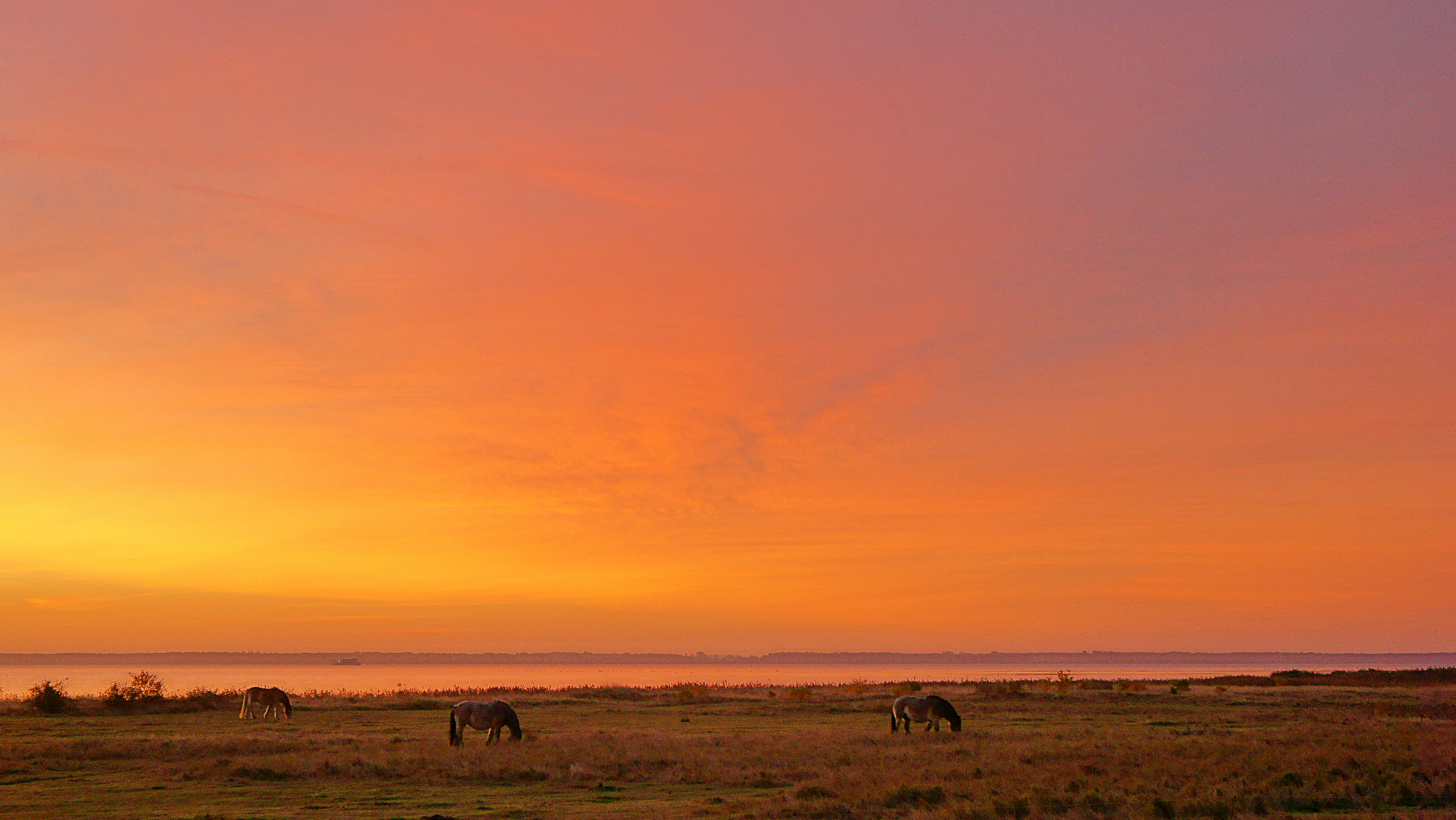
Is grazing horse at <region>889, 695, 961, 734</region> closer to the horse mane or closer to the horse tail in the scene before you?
the horse mane

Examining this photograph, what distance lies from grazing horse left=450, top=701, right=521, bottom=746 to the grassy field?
0.80m

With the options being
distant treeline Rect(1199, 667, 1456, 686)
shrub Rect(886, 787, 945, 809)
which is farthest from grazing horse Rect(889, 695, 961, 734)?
distant treeline Rect(1199, 667, 1456, 686)

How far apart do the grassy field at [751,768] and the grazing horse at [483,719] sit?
80cm

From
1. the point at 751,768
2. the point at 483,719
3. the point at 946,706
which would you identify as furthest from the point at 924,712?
the point at 483,719

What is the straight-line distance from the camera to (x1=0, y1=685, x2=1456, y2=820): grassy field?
70.0 ft

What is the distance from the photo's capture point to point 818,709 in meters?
52.4

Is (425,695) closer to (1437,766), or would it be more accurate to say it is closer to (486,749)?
(486,749)

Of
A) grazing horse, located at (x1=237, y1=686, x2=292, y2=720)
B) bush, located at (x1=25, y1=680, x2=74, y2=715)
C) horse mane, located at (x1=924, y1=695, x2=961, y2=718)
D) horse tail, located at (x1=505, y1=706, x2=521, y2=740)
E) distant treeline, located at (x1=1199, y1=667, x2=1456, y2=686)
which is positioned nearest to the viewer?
horse tail, located at (x1=505, y1=706, x2=521, y2=740)

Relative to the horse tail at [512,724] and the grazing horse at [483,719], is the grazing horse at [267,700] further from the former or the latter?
the horse tail at [512,724]

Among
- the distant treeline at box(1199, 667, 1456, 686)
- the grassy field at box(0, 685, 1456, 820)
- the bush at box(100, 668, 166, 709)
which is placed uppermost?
the grassy field at box(0, 685, 1456, 820)

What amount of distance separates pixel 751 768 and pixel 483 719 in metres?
11.0

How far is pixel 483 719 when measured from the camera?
114ft

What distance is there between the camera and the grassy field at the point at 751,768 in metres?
21.3

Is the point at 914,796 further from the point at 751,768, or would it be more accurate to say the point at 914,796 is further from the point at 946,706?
the point at 946,706
